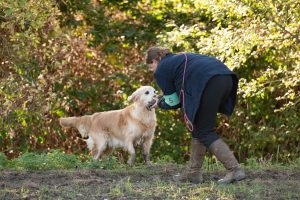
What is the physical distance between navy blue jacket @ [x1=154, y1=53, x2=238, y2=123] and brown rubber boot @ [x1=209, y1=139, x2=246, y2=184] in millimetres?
389

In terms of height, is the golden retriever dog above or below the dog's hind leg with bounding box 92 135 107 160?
Answer: above

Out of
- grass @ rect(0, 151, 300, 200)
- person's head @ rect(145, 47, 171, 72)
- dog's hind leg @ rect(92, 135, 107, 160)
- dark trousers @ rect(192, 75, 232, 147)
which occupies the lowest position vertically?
dog's hind leg @ rect(92, 135, 107, 160)

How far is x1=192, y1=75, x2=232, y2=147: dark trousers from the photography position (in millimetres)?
6672

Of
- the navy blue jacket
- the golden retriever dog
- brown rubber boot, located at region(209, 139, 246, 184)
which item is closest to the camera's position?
the navy blue jacket

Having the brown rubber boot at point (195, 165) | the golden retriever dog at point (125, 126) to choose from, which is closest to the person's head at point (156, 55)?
the brown rubber boot at point (195, 165)

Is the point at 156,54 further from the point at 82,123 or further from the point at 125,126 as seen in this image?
the point at 82,123

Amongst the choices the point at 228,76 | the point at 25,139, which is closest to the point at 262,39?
the point at 228,76

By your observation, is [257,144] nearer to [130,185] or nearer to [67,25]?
[67,25]

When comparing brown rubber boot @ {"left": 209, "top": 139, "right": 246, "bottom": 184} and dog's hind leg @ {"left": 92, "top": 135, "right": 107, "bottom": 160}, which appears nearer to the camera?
brown rubber boot @ {"left": 209, "top": 139, "right": 246, "bottom": 184}

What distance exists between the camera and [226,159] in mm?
6832

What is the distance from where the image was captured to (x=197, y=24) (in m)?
12.5

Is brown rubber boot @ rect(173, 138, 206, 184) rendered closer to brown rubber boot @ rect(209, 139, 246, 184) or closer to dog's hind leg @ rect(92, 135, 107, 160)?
brown rubber boot @ rect(209, 139, 246, 184)

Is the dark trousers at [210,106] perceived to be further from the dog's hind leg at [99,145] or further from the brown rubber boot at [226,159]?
the dog's hind leg at [99,145]

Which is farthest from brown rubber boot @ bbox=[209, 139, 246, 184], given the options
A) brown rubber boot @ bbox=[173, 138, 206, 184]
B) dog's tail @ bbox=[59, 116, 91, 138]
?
dog's tail @ bbox=[59, 116, 91, 138]
